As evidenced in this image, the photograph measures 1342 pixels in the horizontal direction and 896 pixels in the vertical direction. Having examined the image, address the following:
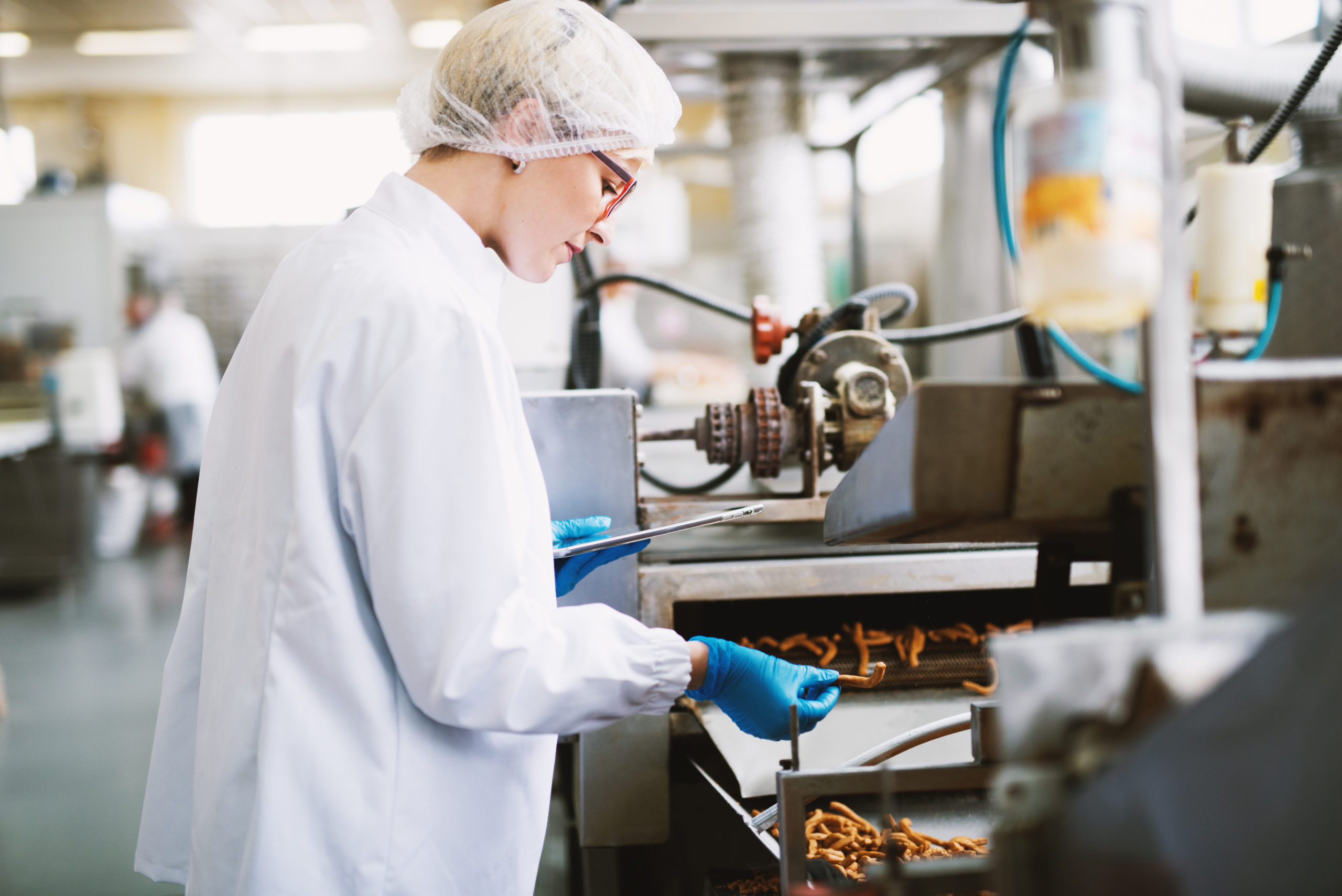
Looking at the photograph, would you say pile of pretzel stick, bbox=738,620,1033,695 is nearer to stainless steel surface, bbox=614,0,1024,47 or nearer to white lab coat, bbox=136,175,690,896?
white lab coat, bbox=136,175,690,896

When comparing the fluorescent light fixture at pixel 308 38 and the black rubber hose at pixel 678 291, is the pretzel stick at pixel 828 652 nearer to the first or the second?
the black rubber hose at pixel 678 291

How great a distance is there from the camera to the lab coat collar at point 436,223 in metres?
0.94

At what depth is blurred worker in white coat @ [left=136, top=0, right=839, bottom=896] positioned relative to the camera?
79 cm

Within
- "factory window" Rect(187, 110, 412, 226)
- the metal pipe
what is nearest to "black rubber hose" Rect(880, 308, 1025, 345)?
the metal pipe

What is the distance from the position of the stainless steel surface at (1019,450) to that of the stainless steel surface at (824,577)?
689 millimetres

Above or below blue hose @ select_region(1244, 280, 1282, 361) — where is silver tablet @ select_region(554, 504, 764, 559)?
below

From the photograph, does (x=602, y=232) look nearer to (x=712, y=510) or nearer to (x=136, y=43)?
(x=712, y=510)

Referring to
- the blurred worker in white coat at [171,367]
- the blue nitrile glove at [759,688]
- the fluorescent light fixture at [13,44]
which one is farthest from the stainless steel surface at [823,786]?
the fluorescent light fixture at [13,44]

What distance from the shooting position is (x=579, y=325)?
1.96 meters

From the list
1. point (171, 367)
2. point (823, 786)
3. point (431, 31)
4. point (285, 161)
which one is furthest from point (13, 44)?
point (823, 786)

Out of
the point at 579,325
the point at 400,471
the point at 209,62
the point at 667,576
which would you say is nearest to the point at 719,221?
the point at 209,62

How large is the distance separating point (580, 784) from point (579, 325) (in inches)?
37.3

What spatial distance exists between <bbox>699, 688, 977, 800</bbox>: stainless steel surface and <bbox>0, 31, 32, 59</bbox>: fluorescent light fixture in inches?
280

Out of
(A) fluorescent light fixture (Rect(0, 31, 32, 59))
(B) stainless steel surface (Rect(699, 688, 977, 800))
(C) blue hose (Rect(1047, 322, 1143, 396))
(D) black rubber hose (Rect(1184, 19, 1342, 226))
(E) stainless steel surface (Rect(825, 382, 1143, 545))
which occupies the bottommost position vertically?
(B) stainless steel surface (Rect(699, 688, 977, 800))
